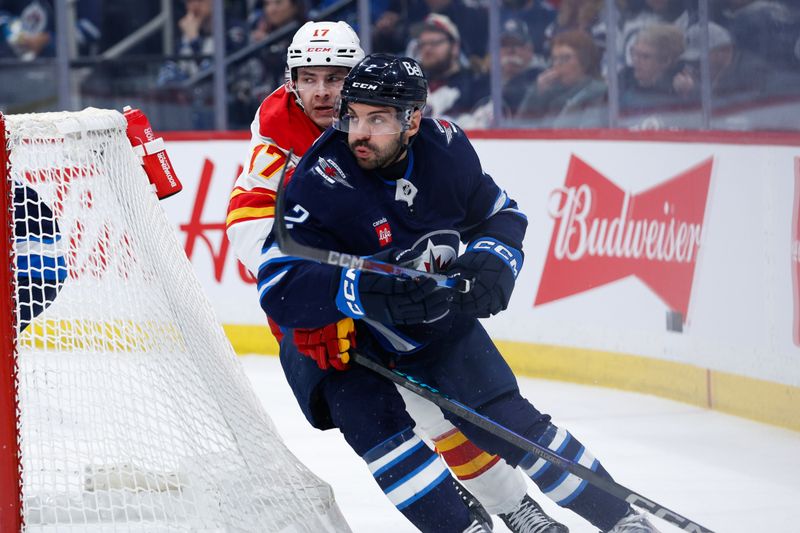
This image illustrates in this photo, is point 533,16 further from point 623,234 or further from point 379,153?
point 379,153

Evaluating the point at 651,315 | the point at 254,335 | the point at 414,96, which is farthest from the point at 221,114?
the point at 414,96

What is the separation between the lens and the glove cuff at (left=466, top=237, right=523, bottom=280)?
275cm

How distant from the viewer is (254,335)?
574cm

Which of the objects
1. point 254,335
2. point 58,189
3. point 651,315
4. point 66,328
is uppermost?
point 58,189

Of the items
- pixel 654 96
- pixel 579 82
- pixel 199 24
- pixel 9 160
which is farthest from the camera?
pixel 199 24

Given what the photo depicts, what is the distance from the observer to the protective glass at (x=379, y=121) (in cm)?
263

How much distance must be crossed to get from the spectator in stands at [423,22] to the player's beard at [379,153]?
10.5 ft

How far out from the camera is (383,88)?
2619mm

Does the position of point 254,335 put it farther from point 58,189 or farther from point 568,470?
point 568,470

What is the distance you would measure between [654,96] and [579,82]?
16.5 inches

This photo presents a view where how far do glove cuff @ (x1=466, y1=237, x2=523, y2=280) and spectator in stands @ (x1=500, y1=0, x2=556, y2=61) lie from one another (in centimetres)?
288

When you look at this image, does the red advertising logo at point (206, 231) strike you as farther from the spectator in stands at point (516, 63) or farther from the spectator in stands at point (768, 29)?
the spectator in stands at point (768, 29)

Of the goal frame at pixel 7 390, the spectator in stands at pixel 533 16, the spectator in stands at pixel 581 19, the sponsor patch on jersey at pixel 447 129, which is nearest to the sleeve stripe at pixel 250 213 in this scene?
the sponsor patch on jersey at pixel 447 129

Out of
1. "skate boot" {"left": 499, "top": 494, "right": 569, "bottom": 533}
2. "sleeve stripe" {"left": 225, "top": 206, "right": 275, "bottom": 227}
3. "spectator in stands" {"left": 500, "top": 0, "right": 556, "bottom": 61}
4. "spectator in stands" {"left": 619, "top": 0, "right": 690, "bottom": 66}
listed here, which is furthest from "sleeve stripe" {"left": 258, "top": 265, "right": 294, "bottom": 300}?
"spectator in stands" {"left": 500, "top": 0, "right": 556, "bottom": 61}
